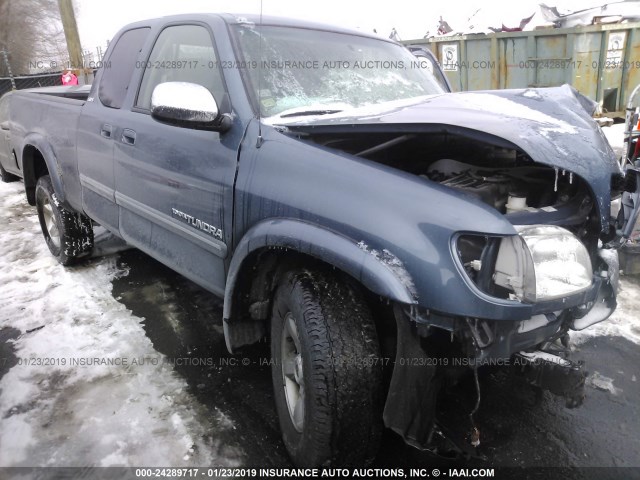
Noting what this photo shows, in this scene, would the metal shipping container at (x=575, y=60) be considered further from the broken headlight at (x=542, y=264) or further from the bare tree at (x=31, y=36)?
the bare tree at (x=31, y=36)

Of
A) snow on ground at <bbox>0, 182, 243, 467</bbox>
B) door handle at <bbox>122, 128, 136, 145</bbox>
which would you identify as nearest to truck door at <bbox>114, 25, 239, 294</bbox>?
door handle at <bbox>122, 128, 136, 145</bbox>

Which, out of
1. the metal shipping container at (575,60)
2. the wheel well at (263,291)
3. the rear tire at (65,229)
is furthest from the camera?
the metal shipping container at (575,60)

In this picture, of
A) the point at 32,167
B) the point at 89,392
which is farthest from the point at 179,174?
the point at 32,167

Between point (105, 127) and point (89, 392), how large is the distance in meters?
1.71

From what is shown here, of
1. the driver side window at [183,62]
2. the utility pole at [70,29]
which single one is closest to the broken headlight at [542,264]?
the driver side window at [183,62]

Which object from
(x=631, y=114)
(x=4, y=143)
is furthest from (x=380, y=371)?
(x=4, y=143)

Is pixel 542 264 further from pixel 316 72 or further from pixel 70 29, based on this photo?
pixel 70 29

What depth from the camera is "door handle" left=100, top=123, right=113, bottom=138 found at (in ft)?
10.9

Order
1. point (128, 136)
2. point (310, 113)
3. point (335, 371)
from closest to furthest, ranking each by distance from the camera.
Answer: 1. point (335, 371)
2. point (310, 113)
3. point (128, 136)

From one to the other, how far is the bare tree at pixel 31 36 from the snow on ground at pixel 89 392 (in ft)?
95.8

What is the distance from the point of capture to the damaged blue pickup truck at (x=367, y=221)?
5.45 ft

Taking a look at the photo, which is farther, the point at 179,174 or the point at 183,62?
the point at 183,62

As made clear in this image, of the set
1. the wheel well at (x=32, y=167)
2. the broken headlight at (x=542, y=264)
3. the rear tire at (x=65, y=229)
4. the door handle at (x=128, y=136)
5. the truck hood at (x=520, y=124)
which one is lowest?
the rear tire at (x=65, y=229)

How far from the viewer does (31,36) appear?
3334 cm
